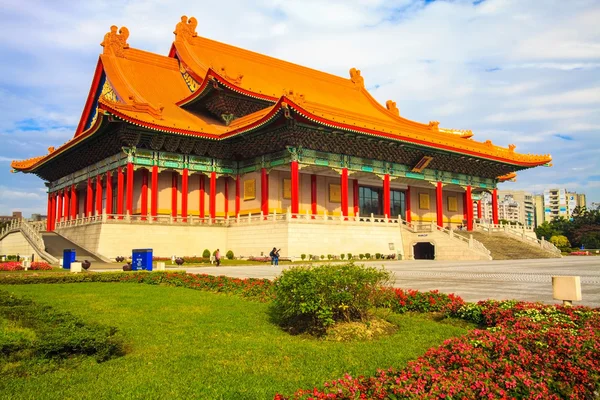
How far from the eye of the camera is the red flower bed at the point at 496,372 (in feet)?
13.8

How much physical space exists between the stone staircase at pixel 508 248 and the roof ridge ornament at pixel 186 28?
2526cm

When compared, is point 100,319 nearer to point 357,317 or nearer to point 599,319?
point 357,317

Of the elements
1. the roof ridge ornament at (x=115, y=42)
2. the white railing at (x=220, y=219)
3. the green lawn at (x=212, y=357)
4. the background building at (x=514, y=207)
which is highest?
the roof ridge ornament at (x=115, y=42)

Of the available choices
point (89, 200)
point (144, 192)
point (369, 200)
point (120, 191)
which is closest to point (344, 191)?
point (369, 200)

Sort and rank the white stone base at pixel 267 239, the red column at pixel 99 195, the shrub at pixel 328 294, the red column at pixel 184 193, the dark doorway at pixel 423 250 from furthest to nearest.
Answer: the red column at pixel 99 195 < the dark doorway at pixel 423 250 < the red column at pixel 184 193 < the white stone base at pixel 267 239 < the shrub at pixel 328 294

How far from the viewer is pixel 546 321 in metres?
7.03

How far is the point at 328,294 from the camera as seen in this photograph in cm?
831

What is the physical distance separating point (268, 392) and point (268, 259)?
949 inches

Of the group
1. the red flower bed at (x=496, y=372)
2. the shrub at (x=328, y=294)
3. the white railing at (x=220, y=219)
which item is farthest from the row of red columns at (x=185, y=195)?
the red flower bed at (x=496, y=372)

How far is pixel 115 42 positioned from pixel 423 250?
27.8 meters

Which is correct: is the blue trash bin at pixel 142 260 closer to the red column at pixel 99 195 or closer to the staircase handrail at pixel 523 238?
the red column at pixel 99 195

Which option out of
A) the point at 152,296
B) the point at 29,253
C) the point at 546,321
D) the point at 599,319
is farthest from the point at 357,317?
the point at 29,253

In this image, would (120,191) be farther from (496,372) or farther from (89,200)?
(496,372)

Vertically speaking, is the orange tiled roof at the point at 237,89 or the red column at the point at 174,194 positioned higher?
the orange tiled roof at the point at 237,89
